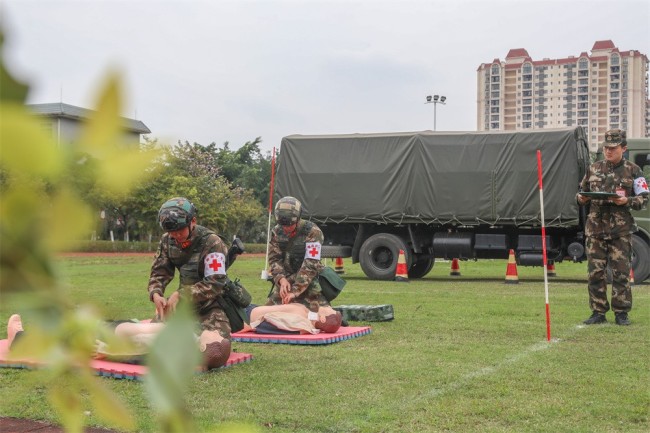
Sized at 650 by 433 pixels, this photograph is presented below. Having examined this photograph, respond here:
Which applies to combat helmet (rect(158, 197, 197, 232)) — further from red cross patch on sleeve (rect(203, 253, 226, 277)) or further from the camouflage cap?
the camouflage cap

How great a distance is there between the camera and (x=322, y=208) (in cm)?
1608

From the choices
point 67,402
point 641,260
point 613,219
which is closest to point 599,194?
point 613,219

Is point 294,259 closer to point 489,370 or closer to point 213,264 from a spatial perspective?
point 213,264

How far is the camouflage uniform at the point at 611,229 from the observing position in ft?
25.2

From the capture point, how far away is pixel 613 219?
7.70 metres

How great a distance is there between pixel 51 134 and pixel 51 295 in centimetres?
7

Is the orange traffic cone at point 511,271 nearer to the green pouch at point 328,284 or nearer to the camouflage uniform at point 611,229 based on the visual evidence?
the camouflage uniform at point 611,229

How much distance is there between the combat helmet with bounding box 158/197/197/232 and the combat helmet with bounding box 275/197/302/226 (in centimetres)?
211

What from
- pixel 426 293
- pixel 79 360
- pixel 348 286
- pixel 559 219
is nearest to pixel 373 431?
pixel 79 360

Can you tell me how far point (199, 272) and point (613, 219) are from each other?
3.72 meters

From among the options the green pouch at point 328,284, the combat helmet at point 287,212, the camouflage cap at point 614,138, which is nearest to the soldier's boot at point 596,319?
the camouflage cap at point 614,138

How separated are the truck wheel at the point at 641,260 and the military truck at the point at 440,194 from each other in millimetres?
16

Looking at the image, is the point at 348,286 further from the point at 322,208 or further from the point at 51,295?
Result: the point at 51,295

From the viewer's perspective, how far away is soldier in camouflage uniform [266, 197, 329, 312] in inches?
313
